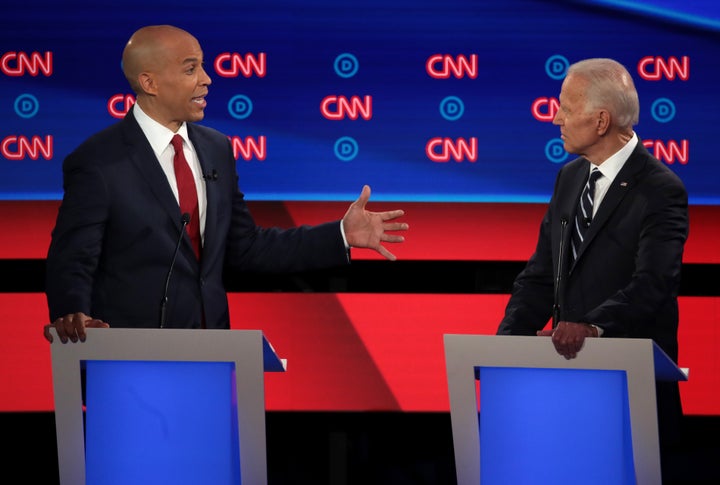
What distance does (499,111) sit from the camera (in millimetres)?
4043

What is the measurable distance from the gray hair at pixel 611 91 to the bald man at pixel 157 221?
65cm

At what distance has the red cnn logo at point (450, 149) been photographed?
4031mm

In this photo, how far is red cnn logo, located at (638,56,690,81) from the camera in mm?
3979

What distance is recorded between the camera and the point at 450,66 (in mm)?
4059

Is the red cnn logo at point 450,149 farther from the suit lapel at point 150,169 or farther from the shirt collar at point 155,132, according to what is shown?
the suit lapel at point 150,169

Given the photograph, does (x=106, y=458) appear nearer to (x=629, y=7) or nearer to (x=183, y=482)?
(x=183, y=482)

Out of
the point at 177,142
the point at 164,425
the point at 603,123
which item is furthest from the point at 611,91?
the point at 164,425

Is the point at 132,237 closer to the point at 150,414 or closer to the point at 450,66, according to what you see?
the point at 150,414

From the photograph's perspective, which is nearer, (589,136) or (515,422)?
(515,422)

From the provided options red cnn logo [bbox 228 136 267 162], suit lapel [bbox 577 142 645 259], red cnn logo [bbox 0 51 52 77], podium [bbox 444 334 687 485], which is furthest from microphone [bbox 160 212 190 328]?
red cnn logo [bbox 0 51 52 77]

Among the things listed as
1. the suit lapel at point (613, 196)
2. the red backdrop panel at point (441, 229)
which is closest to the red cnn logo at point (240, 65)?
the red backdrop panel at point (441, 229)

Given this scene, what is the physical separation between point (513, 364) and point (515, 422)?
0.43 feet

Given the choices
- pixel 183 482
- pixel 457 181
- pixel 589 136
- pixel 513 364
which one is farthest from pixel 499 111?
pixel 183 482

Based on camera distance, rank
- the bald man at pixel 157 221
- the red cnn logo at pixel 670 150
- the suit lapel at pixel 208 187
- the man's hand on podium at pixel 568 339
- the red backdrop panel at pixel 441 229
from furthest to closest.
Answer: the red backdrop panel at pixel 441 229, the red cnn logo at pixel 670 150, the suit lapel at pixel 208 187, the bald man at pixel 157 221, the man's hand on podium at pixel 568 339
